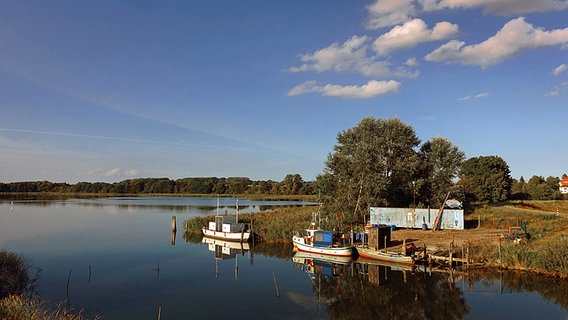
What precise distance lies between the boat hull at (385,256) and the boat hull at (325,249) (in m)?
1.23

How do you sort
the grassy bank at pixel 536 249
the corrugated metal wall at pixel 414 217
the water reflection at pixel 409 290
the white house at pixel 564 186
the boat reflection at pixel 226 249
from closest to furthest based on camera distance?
the water reflection at pixel 409 290 → the grassy bank at pixel 536 249 → the boat reflection at pixel 226 249 → the corrugated metal wall at pixel 414 217 → the white house at pixel 564 186

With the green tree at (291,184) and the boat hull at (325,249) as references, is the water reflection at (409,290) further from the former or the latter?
the green tree at (291,184)

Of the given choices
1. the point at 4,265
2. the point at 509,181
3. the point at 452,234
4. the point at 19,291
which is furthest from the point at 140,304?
the point at 509,181

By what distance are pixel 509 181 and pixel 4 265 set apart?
91.8 metres

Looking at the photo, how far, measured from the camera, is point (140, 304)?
2427cm

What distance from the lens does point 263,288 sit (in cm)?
2827

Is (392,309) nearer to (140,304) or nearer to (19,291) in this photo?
(140,304)

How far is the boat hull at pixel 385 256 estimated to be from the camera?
33750mm

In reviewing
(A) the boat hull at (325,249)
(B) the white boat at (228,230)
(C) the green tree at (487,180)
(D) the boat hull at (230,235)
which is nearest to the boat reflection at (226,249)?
(D) the boat hull at (230,235)

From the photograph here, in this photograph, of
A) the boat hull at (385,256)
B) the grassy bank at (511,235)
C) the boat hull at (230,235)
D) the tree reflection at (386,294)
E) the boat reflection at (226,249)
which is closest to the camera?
the tree reflection at (386,294)

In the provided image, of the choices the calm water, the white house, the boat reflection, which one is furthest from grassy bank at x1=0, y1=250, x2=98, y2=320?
the white house

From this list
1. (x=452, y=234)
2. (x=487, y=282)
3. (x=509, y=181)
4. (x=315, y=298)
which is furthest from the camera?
(x=509, y=181)

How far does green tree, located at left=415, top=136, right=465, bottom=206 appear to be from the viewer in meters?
53.3

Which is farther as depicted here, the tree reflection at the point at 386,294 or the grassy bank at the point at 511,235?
the grassy bank at the point at 511,235
